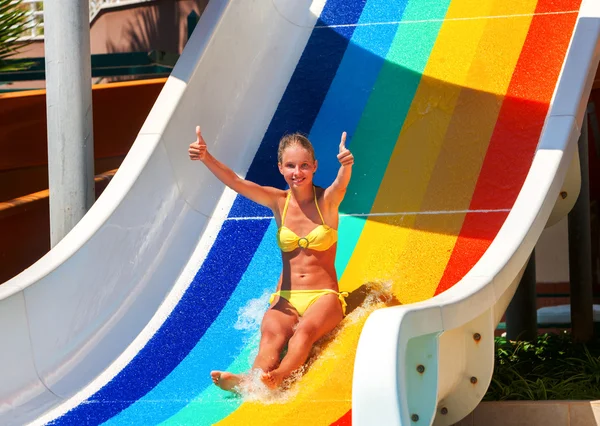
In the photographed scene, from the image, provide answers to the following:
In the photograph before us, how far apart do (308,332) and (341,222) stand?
48.3 inches

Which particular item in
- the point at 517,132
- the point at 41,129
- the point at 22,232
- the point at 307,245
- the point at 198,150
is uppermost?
the point at 198,150

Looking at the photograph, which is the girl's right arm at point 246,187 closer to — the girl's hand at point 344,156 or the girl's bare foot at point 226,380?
the girl's hand at point 344,156

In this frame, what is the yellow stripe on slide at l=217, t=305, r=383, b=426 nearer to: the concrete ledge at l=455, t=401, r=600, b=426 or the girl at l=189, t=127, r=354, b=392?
the girl at l=189, t=127, r=354, b=392

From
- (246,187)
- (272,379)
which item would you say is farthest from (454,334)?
(246,187)

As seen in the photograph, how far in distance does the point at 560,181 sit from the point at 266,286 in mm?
1503

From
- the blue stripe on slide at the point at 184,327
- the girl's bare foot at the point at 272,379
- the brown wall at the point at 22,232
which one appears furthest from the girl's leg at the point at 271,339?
the brown wall at the point at 22,232

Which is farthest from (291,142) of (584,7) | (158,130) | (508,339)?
(508,339)

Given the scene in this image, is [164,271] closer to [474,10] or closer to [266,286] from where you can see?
[266,286]

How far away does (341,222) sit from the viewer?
17.7 feet

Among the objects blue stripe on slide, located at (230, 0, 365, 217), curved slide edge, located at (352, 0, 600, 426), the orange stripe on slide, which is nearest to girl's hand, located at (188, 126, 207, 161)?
blue stripe on slide, located at (230, 0, 365, 217)

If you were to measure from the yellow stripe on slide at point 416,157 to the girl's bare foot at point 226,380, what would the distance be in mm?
950

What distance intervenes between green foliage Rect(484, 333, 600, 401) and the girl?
100 cm

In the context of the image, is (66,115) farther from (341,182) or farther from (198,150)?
(341,182)

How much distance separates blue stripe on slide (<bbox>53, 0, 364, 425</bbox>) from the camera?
174 inches
